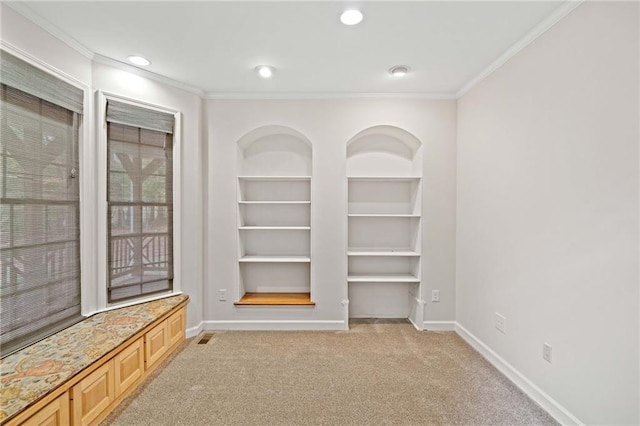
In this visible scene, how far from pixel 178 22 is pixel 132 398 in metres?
2.58

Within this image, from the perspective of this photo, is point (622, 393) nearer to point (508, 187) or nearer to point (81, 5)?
point (508, 187)

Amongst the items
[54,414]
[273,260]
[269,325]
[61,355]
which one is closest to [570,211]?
[273,260]

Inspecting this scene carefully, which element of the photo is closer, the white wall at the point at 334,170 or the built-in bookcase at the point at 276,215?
the white wall at the point at 334,170

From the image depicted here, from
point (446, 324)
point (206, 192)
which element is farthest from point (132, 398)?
point (446, 324)

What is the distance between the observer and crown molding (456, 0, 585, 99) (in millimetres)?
1729

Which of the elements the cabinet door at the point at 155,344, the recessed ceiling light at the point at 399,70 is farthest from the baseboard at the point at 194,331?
the recessed ceiling light at the point at 399,70

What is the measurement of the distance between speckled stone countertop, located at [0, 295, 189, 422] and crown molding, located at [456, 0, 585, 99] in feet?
11.5

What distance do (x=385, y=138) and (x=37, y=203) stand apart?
124 inches

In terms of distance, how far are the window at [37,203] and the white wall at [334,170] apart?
115 centimetres

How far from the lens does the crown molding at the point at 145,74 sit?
2438mm

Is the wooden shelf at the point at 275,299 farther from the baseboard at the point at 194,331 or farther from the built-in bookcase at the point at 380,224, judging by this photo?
the built-in bookcase at the point at 380,224

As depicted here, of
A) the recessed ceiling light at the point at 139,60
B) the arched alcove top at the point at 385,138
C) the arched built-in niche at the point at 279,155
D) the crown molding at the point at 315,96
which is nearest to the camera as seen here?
the recessed ceiling light at the point at 139,60

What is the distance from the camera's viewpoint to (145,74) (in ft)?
8.73

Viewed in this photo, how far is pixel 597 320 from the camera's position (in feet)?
5.10
